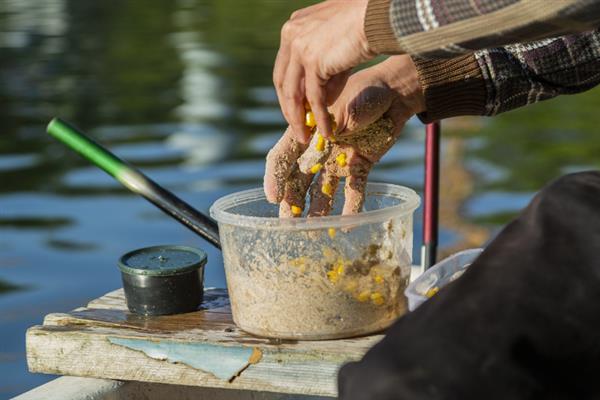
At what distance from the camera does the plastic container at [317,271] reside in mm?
1976

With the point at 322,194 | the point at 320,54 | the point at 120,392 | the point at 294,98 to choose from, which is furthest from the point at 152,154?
the point at 320,54

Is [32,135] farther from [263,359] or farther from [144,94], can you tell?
[263,359]

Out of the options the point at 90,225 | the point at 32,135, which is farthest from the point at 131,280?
the point at 32,135

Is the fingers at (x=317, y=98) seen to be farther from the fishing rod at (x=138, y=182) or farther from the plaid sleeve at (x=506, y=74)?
the fishing rod at (x=138, y=182)

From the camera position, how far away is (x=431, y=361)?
4.04ft

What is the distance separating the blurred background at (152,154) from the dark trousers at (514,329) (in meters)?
2.96

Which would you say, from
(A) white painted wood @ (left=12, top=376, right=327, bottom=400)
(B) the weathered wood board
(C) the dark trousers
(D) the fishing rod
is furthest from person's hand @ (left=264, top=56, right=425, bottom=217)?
(C) the dark trousers

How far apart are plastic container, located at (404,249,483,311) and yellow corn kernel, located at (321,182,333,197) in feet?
0.72

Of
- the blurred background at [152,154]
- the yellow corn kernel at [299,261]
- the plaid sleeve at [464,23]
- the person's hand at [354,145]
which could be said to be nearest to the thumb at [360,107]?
the person's hand at [354,145]

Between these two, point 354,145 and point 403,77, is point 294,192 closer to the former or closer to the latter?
point 354,145

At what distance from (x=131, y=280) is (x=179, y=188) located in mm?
4238

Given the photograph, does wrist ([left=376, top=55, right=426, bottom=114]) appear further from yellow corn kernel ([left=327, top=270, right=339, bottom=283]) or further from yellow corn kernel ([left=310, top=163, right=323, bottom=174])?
yellow corn kernel ([left=327, top=270, right=339, bottom=283])

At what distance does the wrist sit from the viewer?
2014 mm

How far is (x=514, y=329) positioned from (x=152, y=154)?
6.27 metres
